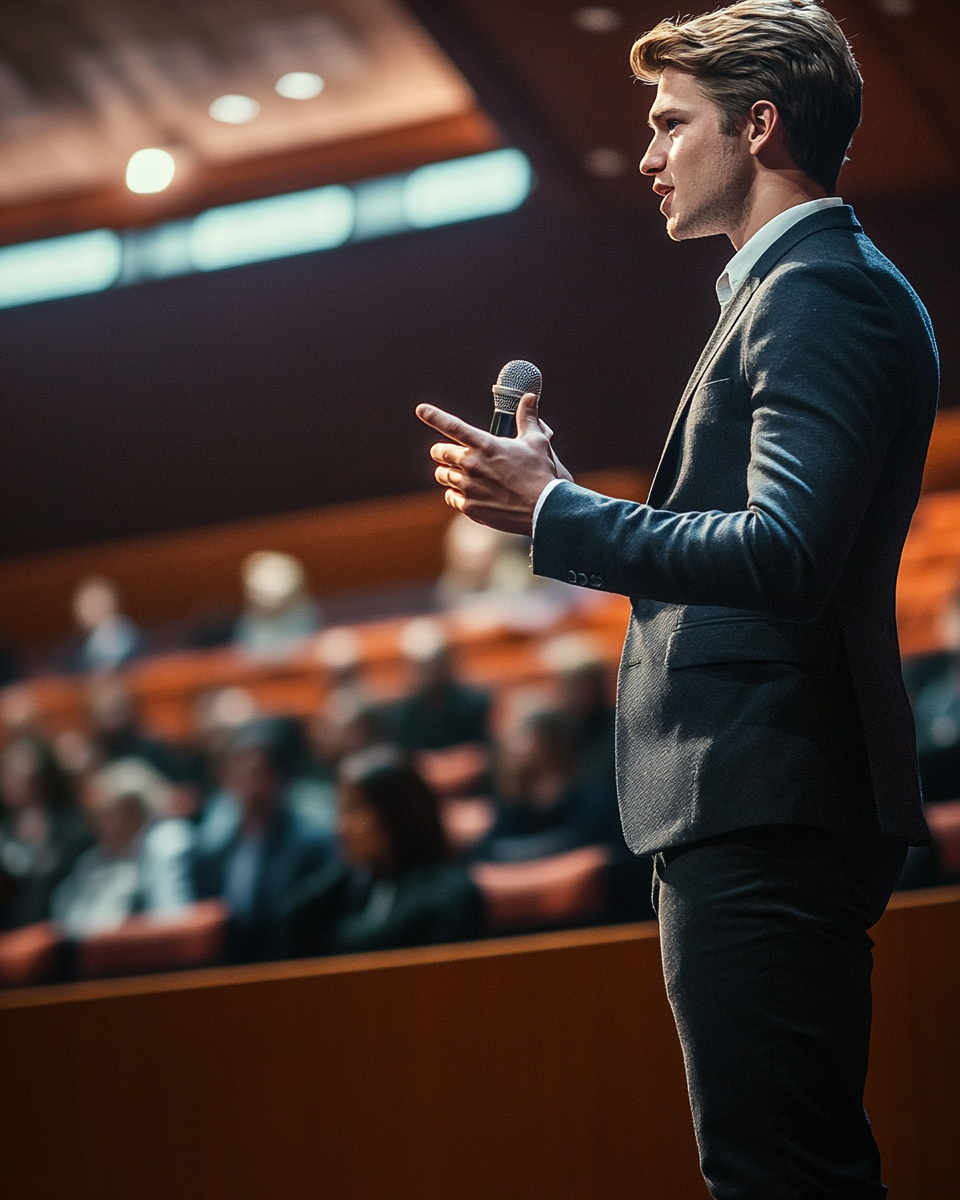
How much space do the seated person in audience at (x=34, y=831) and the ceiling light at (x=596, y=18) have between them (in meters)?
1.73

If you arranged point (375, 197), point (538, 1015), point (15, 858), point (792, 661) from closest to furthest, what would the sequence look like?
point (792, 661) < point (538, 1015) < point (15, 858) < point (375, 197)

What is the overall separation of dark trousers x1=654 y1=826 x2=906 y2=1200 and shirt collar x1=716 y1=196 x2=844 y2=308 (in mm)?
283

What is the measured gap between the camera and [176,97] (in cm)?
380

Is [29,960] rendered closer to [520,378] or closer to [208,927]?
[208,927]

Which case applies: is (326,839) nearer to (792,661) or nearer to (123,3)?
(792,661)

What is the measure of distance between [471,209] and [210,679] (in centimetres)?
155

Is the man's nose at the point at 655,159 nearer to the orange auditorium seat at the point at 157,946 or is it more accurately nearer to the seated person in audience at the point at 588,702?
the orange auditorium seat at the point at 157,946

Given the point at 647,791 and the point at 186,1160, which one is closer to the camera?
the point at 647,791

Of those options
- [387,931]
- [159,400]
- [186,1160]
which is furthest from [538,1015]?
[159,400]

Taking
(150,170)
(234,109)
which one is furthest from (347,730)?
(150,170)

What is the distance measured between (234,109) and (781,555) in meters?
3.71

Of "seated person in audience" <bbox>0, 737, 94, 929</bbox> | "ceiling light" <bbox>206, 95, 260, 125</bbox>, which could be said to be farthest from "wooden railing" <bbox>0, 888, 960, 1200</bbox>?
"ceiling light" <bbox>206, 95, 260, 125</bbox>

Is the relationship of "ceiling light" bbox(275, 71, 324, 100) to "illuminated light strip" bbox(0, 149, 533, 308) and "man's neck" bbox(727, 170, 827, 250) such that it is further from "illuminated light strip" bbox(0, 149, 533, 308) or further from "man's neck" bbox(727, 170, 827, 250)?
"man's neck" bbox(727, 170, 827, 250)

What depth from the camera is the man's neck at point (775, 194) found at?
69 cm
